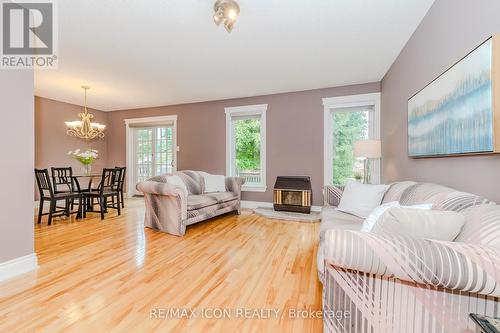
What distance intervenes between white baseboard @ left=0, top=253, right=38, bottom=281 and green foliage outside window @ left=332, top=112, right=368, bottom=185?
14.5 ft

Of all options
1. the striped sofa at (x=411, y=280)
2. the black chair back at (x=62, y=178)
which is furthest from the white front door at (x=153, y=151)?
the striped sofa at (x=411, y=280)

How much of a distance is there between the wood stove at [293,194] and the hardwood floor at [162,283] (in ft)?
3.54

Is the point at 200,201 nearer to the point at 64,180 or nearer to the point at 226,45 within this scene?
the point at 226,45

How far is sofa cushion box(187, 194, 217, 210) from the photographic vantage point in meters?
3.28

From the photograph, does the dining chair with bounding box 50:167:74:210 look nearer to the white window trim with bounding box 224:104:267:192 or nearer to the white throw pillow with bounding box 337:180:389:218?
the white window trim with bounding box 224:104:267:192

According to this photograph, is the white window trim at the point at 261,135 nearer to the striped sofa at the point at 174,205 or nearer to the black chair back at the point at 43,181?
the striped sofa at the point at 174,205

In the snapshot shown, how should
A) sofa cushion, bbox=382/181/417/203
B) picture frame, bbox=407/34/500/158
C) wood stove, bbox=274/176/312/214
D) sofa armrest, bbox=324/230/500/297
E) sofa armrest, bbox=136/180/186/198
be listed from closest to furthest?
1. sofa armrest, bbox=324/230/500/297
2. picture frame, bbox=407/34/500/158
3. sofa cushion, bbox=382/181/417/203
4. sofa armrest, bbox=136/180/186/198
5. wood stove, bbox=274/176/312/214

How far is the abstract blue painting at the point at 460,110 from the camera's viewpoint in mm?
1294

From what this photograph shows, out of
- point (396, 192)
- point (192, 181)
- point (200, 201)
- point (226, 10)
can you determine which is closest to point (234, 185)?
point (192, 181)

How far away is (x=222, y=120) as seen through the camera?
523 cm

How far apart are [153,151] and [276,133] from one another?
354 cm

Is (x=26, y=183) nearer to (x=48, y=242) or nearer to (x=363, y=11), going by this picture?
(x=48, y=242)

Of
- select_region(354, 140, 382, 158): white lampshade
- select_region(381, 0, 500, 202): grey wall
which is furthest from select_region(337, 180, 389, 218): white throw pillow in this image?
select_region(354, 140, 382, 158): white lampshade

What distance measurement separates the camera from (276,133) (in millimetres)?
4770
